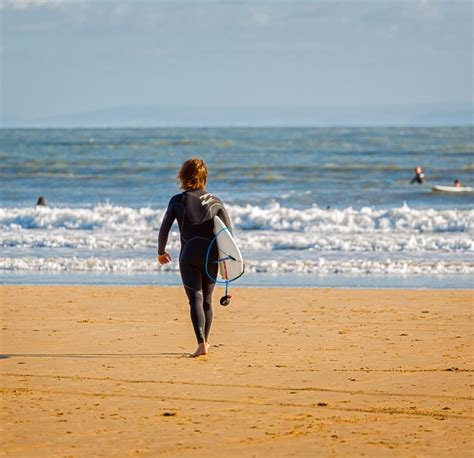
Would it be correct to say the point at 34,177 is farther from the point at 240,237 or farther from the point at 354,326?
the point at 354,326

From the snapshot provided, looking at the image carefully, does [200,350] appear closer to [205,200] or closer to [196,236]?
[196,236]

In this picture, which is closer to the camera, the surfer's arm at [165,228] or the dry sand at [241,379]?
the dry sand at [241,379]

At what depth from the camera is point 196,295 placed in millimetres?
8055

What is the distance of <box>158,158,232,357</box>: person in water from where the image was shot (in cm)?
800

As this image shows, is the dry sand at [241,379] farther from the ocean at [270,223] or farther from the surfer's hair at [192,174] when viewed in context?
the ocean at [270,223]

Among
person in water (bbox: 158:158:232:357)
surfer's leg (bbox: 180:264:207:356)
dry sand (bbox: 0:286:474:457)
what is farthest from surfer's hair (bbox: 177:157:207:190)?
dry sand (bbox: 0:286:474:457)

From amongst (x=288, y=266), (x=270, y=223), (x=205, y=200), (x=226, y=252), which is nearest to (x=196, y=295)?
(x=226, y=252)

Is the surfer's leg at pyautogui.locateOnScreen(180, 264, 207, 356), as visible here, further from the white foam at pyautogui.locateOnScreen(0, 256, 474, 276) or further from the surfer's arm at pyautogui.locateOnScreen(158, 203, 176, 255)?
the white foam at pyautogui.locateOnScreen(0, 256, 474, 276)

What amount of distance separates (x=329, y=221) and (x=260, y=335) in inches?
568

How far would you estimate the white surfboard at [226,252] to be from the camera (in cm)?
800

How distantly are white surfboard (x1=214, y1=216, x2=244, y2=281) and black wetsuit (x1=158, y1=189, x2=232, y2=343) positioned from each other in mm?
48

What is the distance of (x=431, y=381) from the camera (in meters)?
7.20

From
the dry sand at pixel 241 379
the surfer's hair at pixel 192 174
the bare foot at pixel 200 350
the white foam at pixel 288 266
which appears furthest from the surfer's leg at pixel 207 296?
the white foam at pixel 288 266

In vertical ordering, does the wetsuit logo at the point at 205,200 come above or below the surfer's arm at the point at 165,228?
above
